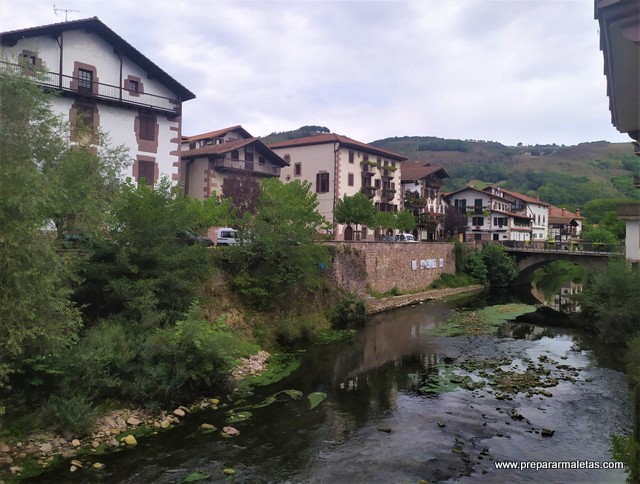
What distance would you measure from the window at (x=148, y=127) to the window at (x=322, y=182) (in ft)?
86.3

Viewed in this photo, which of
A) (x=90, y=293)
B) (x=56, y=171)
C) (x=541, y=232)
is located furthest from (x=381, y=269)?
(x=541, y=232)

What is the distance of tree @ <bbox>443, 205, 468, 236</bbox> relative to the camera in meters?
68.4

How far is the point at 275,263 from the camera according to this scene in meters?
28.4

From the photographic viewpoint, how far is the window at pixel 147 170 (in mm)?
28991

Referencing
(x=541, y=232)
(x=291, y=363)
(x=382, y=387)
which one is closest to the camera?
(x=382, y=387)

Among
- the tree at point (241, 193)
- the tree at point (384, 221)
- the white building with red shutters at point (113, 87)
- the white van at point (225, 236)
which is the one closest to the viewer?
the white building with red shutters at point (113, 87)

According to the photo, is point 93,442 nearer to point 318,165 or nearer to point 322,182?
point 322,182

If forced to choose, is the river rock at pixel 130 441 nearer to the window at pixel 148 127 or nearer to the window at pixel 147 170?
the window at pixel 147 170

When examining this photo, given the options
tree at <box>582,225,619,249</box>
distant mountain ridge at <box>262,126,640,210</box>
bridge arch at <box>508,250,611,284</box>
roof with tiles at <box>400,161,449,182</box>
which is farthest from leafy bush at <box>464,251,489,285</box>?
distant mountain ridge at <box>262,126,640,210</box>

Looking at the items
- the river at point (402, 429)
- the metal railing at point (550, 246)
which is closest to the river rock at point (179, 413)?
the river at point (402, 429)

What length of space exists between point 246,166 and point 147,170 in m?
12.8

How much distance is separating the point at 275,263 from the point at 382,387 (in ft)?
36.4

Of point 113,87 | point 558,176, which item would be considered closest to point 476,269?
point 113,87

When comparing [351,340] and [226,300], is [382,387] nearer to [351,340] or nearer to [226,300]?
[351,340]
